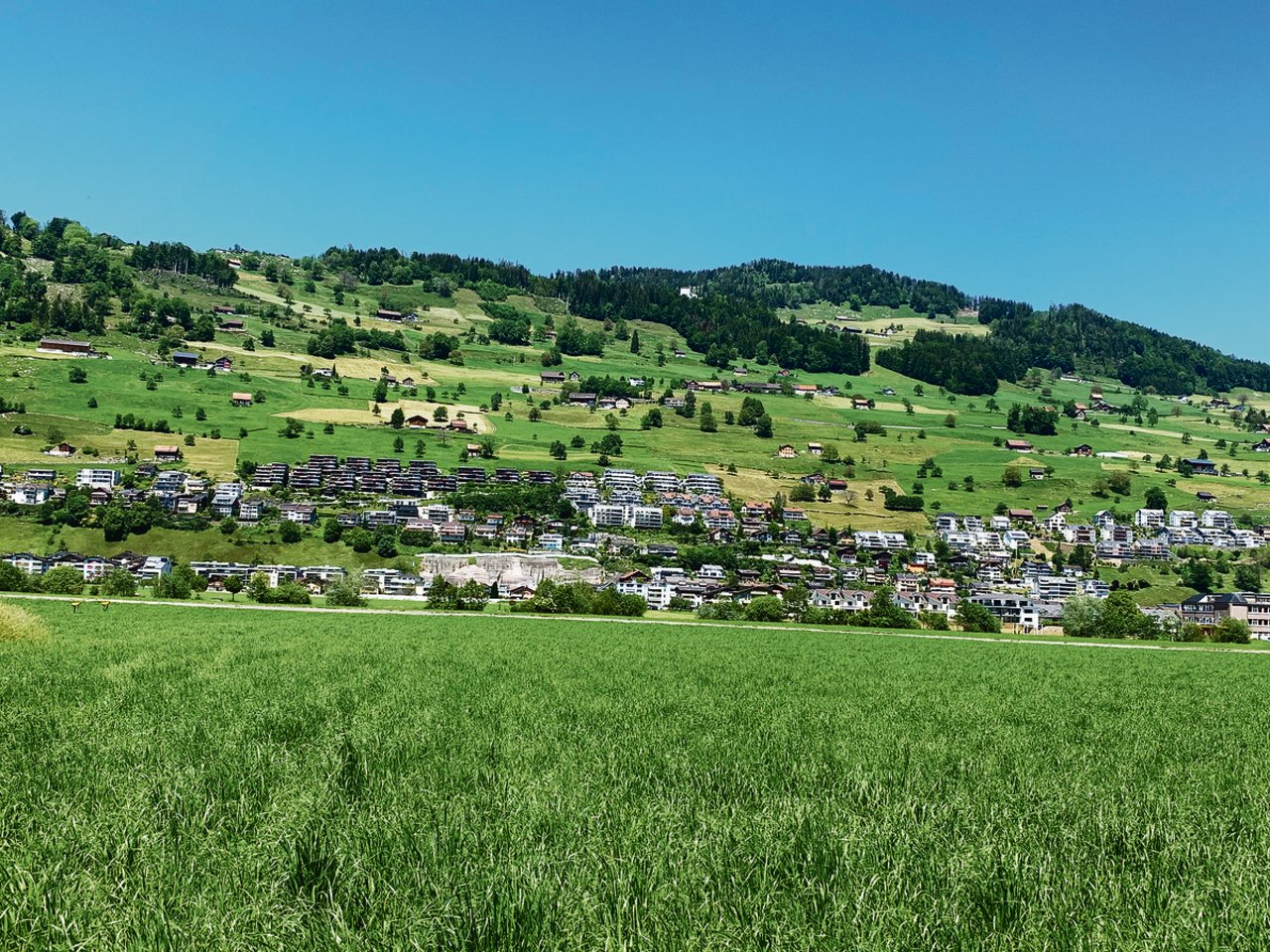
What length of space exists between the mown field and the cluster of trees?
5954 cm

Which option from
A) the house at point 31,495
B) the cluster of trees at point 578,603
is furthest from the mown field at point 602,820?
the house at point 31,495

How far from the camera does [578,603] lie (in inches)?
3041

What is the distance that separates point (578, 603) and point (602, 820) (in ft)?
234

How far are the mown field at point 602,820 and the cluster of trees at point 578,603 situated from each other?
5954 cm

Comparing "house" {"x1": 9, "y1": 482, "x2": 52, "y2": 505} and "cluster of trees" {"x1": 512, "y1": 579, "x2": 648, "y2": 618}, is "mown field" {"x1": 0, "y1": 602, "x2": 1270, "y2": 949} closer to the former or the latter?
"cluster of trees" {"x1": 512, "y1": 579, "x2": 648, "y2": 618}

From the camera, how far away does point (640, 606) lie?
79.1 metres

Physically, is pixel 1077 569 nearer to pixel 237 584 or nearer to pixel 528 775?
pixel 237 584

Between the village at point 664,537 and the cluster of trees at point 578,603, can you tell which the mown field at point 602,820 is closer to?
the cluster of trees at point 578,603

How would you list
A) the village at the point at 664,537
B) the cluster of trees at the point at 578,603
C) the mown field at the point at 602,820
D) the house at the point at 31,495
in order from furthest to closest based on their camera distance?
the house at the point at 31,495, the village at the point at 664,537, the cluster of trees at the point at 578,603, the mown field at the point at 602,820

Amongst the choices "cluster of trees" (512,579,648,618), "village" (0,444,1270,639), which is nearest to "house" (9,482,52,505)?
"village" (0,444,1270,639)

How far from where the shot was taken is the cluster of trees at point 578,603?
74312 millimetres

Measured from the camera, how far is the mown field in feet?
15.1

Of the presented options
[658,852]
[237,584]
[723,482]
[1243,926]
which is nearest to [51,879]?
[658,852]

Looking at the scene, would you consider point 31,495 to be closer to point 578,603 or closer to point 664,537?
point 664,537
